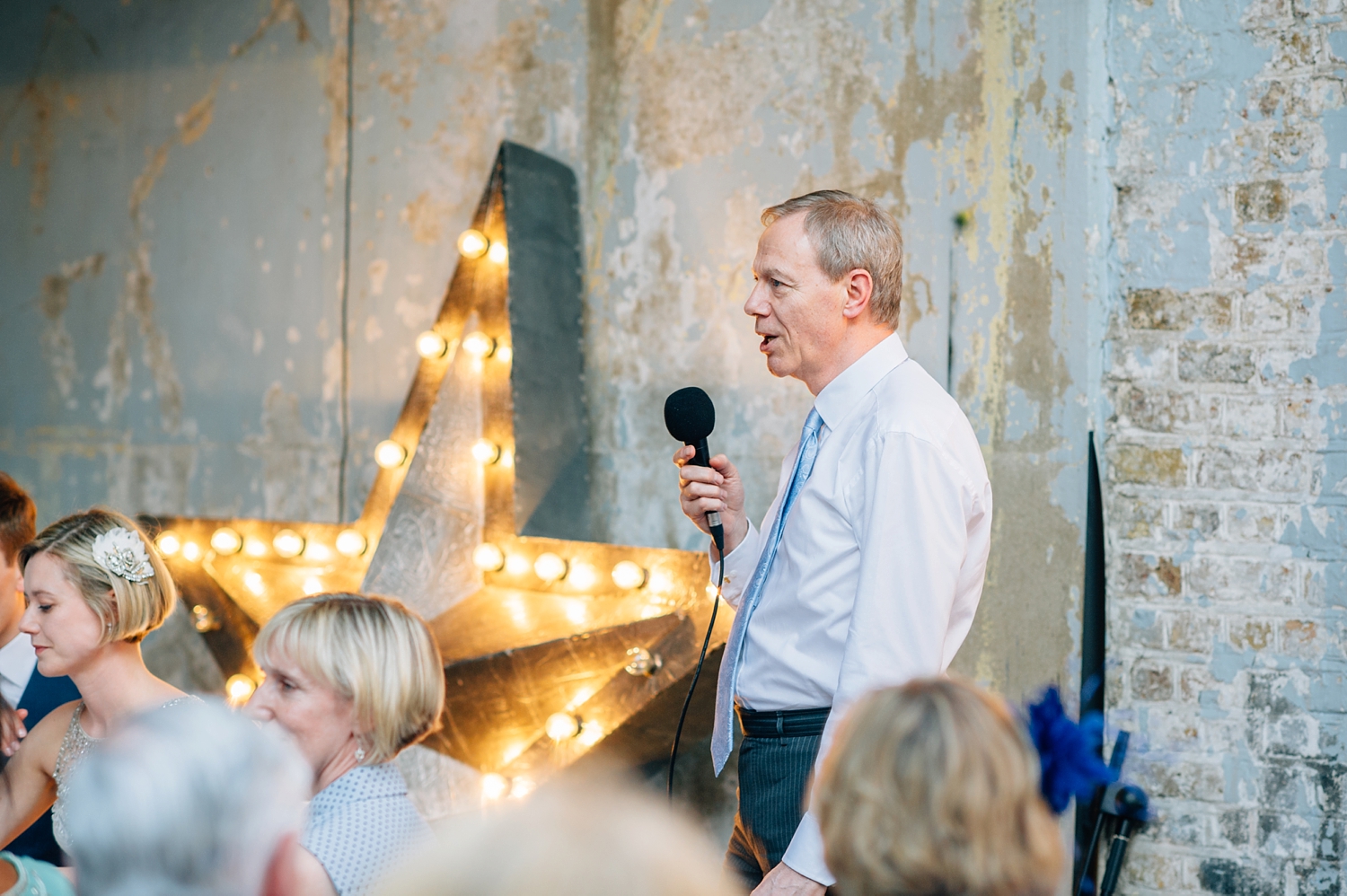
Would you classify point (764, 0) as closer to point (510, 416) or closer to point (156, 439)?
point (510, 416)

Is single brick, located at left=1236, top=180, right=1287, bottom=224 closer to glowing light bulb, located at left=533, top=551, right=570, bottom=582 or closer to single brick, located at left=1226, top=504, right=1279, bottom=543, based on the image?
single brick, located at left=1226, top=504, right=1279, bottom=543

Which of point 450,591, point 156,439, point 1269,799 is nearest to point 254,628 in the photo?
point 450,591

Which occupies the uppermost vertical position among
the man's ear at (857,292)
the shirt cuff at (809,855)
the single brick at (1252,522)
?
the man's ear at (857,292)

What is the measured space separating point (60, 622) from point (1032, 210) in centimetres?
247

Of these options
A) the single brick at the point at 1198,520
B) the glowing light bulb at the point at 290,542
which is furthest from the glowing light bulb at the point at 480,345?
the single brick at the point at 1198,520

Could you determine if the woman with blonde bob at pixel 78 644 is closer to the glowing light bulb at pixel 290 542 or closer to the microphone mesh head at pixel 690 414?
the glowing light bulb at pixel 290 542

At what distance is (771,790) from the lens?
186 centimetres

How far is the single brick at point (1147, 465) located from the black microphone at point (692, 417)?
1.29 meters

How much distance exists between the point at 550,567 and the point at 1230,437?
1726 mm

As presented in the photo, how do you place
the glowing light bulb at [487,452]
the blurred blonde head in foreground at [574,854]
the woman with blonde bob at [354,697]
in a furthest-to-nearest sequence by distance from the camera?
the glowing light bulb at [487,452] < the woman with blonde bob at [354,697] < the blurred blonde head in foreground at [574,854]

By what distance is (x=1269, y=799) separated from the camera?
2621mm

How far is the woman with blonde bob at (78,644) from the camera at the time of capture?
2.27m

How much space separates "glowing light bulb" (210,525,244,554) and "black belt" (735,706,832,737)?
1.90 m

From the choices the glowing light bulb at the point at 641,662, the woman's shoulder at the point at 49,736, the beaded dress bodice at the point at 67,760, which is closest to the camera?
the beaded dress bodice at the point at 67,760
